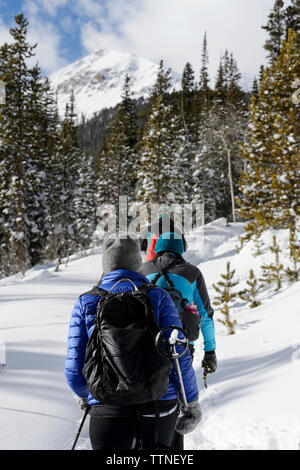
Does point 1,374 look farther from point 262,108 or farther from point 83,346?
point 262,108

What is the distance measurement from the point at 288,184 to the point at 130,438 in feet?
48.8

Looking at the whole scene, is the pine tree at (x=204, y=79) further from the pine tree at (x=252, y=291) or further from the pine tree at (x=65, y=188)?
the pine tree at (x=252, y=291)

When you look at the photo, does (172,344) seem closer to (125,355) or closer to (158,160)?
(125,355)

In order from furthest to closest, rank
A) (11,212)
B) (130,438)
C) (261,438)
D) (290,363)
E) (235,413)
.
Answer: (11,212), (290,363), (235,413), (261,438), (130,438)

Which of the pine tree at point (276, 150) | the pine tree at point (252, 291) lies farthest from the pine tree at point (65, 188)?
the pine tree at point (252, 291)

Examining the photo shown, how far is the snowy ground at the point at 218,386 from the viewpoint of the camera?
345 cm

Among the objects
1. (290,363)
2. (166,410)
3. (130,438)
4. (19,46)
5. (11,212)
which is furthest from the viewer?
(11,212)

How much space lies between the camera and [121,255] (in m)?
2.13

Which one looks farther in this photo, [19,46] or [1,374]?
[19,46]

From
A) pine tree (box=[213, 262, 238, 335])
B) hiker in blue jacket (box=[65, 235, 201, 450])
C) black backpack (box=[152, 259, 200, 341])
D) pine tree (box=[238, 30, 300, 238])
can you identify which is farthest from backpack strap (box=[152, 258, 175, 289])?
pine tree (box=[238, 30, 300, 238])

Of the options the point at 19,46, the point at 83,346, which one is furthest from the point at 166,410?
the point at 19,46

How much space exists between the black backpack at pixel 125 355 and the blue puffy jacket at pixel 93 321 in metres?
0.12

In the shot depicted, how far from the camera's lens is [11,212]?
75.8 feet

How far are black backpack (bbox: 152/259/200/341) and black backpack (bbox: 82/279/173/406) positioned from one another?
114 cm
